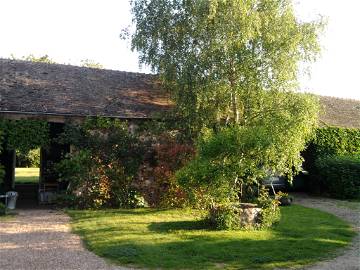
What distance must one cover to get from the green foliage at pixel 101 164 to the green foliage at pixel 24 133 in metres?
0.68

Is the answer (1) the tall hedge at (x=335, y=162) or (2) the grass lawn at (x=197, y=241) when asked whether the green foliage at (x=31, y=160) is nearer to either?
(2) the grass lawn at (x=197, y=241)

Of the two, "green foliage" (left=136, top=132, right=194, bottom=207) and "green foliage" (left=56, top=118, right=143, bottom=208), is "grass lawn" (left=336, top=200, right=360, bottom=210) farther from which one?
"green foliage" (left=56, top=118, right=143, bottom=208)

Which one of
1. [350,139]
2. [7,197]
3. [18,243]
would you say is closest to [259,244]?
[18,243]

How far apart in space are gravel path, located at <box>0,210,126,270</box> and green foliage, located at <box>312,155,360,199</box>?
12180 millimetres

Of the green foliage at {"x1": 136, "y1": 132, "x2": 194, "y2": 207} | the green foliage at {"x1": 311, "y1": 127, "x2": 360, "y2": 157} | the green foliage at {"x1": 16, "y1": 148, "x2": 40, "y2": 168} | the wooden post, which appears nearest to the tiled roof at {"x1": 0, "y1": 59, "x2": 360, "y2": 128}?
the green foliage at {"x1": 311, "y1": 127, "x2": 360, "y2": 157}

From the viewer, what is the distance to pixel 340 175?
18.3 metres

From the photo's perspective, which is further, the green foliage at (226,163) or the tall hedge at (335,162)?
the tall hedge at (335,162)

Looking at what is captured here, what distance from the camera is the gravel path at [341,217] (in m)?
7.70

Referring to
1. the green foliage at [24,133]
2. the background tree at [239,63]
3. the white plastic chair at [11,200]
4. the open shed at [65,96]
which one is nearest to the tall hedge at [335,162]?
the background tree at [239,63]

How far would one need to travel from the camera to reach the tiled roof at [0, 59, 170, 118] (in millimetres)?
14758

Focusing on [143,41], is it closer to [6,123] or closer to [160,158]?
[160,158]

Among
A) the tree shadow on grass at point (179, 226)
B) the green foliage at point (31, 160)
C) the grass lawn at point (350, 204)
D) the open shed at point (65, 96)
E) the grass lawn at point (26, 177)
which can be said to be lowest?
the grass lawn at point (350, 204)

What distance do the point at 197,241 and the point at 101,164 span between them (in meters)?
6.24

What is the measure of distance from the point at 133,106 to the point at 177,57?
314 centimetres
